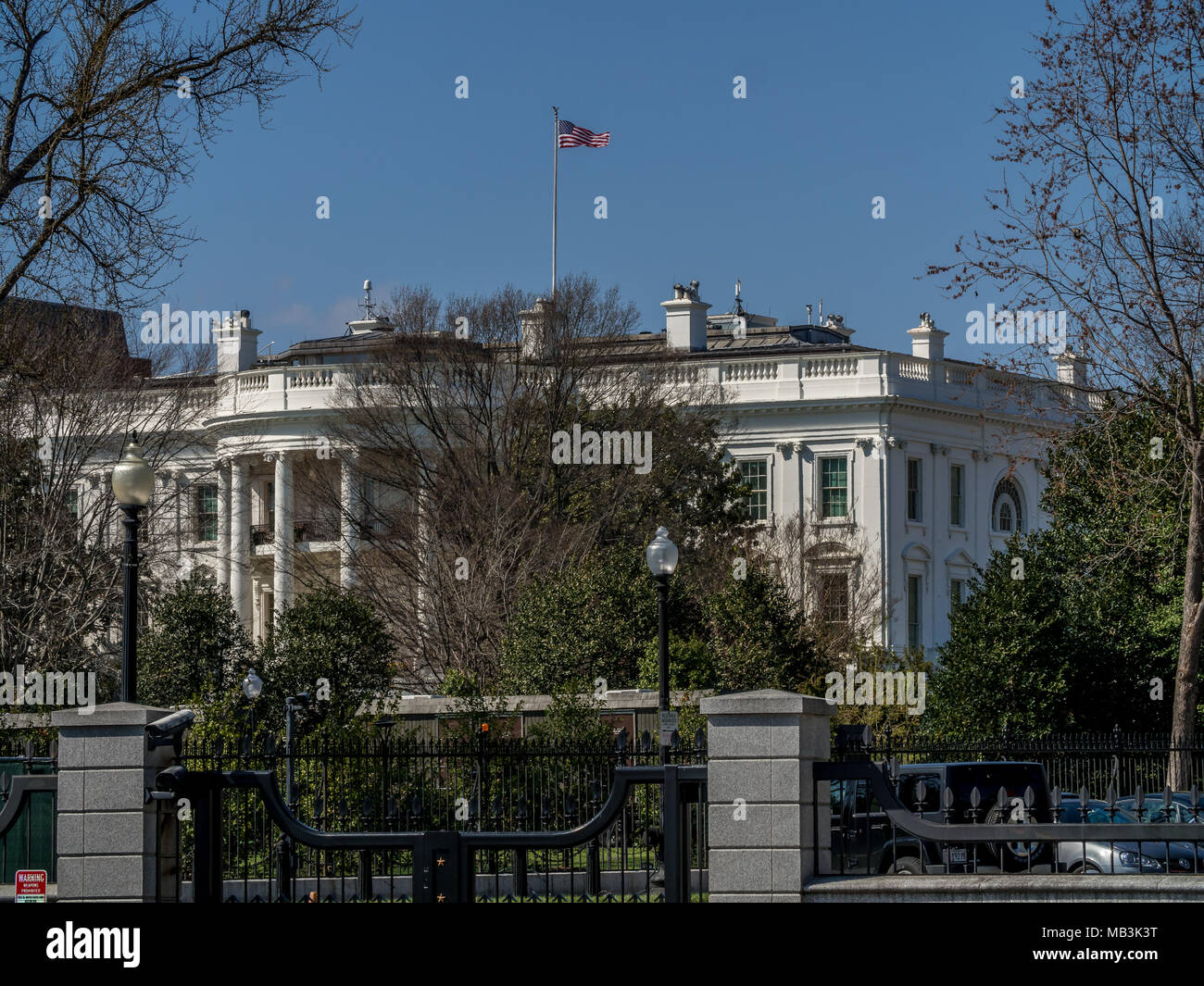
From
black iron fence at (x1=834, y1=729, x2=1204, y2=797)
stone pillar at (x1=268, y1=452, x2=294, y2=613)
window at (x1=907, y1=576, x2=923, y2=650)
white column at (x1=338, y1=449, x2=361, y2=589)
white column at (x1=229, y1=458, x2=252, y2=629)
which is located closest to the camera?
black iron fence at (x1=834, y1=729, x2=1204, y2=797)

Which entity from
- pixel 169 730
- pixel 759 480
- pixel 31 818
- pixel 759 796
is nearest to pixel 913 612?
pixel 759 480

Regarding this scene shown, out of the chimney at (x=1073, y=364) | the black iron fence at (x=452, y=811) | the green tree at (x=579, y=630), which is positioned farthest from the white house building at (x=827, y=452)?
the black iron fence at (x=452, y=811)

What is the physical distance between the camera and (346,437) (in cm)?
5003

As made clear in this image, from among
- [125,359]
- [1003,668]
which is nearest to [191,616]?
[125,359]

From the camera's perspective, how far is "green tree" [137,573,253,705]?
38281mm

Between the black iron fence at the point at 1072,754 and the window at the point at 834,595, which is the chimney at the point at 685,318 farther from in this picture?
the black iron fence at the point at 1072,754

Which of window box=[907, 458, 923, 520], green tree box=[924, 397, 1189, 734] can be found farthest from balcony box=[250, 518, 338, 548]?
window box=[907, 458, 923, 520]

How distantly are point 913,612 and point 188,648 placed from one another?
35341mm

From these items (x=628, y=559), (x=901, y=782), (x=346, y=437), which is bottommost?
(x=901, y=782)

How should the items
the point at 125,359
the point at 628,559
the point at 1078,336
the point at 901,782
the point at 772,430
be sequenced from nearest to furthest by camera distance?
1. the point at 901,782
2. the point at 1078,336
3. the point at 628,559
4. the point at 125,359
5. the point at 772,430

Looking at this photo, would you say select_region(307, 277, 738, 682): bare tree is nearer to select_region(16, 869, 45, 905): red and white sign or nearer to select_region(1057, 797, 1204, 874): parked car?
select_region(1057, 797, 1204, 874): parked car

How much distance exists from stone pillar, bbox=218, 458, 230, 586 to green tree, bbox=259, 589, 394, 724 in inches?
650
